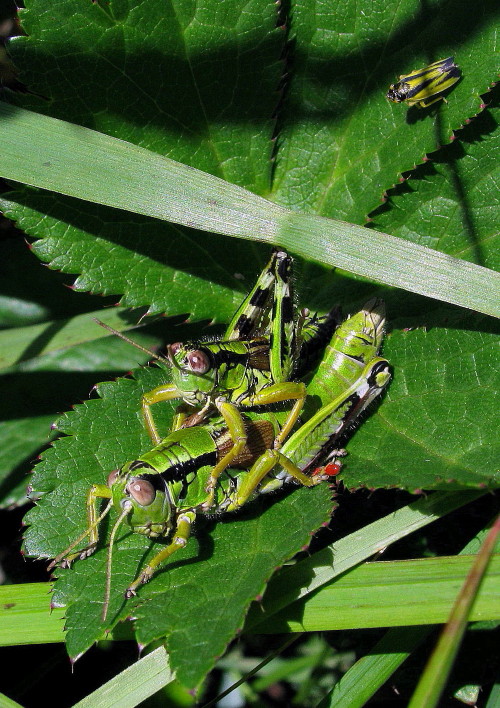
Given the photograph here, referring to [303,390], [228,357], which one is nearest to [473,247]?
[303,390]

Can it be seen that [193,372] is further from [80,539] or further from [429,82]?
[429,82]

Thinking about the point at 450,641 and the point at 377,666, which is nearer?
the point at 450,641

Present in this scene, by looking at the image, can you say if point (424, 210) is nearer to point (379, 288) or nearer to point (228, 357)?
point (379, 288)

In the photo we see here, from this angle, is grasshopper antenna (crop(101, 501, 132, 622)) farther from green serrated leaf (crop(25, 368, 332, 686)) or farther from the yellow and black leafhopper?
the yellow and black leafhopper

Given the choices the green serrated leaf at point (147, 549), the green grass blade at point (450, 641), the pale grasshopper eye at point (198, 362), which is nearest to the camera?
the green grass blade at point (450, 641)

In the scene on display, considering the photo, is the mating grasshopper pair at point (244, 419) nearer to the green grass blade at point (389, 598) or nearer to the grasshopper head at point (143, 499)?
the grasshopper head at point (143, 499)

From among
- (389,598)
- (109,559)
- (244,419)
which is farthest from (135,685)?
(244,419)

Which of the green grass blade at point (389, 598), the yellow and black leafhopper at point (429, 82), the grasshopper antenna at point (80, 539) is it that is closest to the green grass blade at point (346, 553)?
the green grass blade at point (389, 598)
